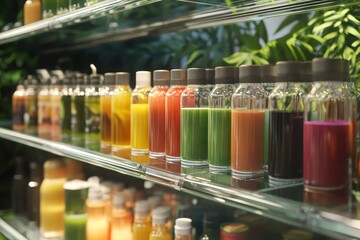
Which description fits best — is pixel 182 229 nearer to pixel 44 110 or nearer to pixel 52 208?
pixel 52 208

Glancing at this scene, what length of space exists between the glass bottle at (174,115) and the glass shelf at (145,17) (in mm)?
245

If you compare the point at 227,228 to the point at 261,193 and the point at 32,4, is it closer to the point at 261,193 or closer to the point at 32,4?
the point at 261,193

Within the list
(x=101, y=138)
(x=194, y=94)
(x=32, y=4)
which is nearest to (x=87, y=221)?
(x=101, y=138)

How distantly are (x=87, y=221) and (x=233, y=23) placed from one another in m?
1.04

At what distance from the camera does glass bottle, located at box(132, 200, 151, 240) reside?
5.23 ft

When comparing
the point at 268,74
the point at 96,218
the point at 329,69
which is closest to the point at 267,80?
the point at 268,74

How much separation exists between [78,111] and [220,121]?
1080mm

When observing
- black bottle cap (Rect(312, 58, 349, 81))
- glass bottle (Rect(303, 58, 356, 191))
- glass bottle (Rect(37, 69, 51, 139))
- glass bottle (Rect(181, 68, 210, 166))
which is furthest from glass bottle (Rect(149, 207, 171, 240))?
glass bottle (Rect(37, 69, 51, 139))

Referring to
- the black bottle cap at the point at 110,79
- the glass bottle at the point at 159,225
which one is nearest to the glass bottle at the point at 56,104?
the black bottle cap at the point at 110,79

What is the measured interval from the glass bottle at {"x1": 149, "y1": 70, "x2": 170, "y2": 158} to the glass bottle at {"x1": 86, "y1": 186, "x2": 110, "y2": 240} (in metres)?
0.54

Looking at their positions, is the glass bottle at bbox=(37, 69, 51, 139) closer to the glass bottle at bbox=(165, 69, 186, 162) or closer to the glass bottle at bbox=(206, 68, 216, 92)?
the glass bottle at bbox=(165, 69, 186, 162)

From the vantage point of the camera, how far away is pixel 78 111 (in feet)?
6.68

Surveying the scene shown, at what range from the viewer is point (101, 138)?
1.77 meters

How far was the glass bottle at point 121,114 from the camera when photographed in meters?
1.62
